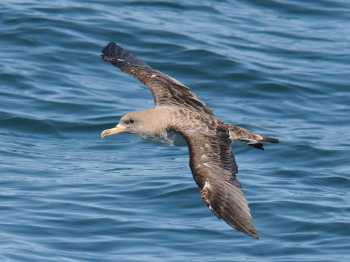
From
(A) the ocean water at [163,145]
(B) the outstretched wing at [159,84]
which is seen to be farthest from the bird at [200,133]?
(A) the ocean water at [163,145]

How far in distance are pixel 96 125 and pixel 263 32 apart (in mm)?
4776

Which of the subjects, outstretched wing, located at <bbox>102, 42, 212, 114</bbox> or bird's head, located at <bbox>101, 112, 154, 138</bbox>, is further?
outstretched wing, located at <bbox>102, 42, 212, 114</bbox>

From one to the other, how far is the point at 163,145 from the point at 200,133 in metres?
2.01

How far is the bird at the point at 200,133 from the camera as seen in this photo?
884 centimetres

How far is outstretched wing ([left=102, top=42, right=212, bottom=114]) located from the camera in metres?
11.0

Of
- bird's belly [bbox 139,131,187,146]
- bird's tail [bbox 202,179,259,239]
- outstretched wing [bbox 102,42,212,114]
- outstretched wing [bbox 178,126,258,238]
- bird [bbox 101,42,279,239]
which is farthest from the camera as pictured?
outstretched wing [bbox 102,42,212,114]

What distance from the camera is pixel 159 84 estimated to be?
37.0ft

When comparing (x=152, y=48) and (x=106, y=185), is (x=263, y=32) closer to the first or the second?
(x=152, y=48)

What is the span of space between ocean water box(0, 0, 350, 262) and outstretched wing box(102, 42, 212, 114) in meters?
1.32

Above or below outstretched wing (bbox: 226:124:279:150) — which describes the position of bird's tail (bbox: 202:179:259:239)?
below

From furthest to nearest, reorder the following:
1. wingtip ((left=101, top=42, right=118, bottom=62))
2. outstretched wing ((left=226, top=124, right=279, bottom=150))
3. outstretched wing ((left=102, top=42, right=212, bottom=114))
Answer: wingtip ((left=101, top=42, right=118, bottom=62)), outstretched wing ((left=102, top=42, right=212, bottom=114)), outstretched wing ((left=226, top=124, right=279, bottom=150))

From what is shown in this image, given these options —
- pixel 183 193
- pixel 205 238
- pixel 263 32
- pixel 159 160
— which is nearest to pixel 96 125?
pixel 159 160

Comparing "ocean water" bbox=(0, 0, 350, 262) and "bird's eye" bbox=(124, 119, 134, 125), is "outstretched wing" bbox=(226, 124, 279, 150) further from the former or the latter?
"ocean water" bbox=(0, 0, 350, 262)

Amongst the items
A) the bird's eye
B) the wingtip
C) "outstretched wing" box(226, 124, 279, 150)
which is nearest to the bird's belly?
the bird's eye
